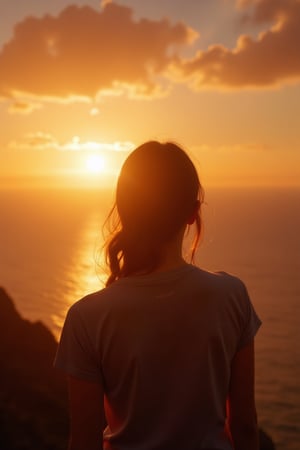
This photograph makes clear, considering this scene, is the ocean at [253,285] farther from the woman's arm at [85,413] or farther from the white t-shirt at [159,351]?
the woman's arm at [85,413]

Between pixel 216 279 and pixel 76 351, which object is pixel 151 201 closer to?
pixel 216 279

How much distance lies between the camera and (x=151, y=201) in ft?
7.87

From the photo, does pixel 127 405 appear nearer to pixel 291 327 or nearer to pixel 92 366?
pixel 92 366

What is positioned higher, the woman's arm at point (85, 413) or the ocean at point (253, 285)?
the woman's arm at point (85, 413)

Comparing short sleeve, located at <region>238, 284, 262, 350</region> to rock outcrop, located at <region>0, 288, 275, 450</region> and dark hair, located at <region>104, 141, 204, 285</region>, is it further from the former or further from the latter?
rock outcrop, located at <region>0, 288, 275, 450</region>

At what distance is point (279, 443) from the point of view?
4328 centimetres

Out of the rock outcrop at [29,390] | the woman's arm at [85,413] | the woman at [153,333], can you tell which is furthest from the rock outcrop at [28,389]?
the woman at [153,333]

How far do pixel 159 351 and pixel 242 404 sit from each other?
2.06 ft

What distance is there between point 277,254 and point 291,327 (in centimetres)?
7350

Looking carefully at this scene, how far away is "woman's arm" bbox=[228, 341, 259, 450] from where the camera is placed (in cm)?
264

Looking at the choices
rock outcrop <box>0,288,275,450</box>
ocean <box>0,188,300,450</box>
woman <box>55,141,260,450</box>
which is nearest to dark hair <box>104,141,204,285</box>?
woman <box>55,141,260,450</box>

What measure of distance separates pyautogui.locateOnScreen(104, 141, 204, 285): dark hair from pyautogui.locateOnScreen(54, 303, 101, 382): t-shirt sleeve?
32cm

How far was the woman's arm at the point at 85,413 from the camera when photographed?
2.38 metres

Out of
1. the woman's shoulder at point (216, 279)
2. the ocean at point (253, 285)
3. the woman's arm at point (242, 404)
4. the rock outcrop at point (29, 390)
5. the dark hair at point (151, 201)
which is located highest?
the dark hair at point (151, 201)
